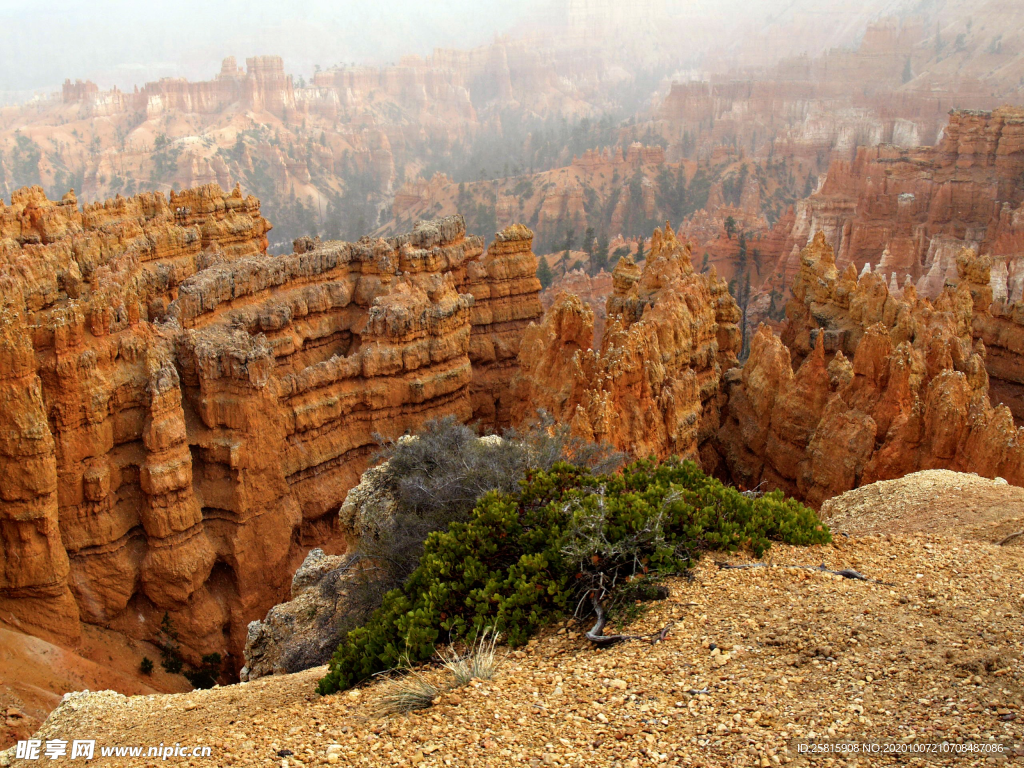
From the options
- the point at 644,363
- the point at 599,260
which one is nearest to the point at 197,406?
the point at 644,363

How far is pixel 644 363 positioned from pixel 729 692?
1149cm

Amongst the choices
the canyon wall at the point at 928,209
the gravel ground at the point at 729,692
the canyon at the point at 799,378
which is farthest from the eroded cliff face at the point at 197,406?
the canyon wall at the point at 928,209

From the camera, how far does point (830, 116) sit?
317 feet

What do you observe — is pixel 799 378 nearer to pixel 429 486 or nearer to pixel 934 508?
pixel 934 508

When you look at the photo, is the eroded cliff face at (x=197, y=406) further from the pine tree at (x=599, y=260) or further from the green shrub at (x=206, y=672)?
the pine tree at (x=599, y=260)

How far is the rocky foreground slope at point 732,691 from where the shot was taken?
19.1 feet

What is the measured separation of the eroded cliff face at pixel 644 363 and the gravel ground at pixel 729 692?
7831mm

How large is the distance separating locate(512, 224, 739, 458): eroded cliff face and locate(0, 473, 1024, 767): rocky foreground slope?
7751 mm

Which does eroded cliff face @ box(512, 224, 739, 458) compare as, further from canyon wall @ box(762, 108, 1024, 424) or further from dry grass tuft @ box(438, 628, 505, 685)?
canyon wall @ box(762, 108, 1024, 424)

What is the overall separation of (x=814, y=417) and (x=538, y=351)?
6.63m

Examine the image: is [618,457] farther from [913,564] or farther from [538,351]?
[538,351]

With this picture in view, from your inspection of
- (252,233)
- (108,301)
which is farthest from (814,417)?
(252,233)

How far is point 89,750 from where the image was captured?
7.74 meters

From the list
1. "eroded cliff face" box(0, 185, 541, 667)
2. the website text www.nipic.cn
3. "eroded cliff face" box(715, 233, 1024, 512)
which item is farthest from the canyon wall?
the website text www.nipic.cn
